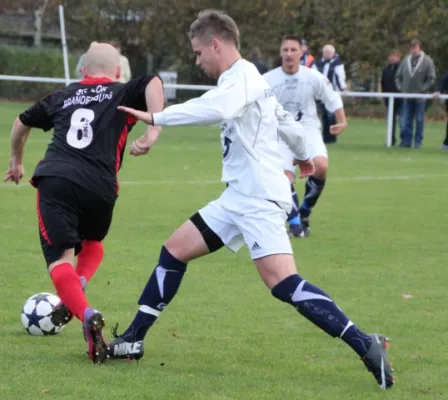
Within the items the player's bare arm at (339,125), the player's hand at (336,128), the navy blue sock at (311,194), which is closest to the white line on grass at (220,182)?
the navy blue sock at (311,194)

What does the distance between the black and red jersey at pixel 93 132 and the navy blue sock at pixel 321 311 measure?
1259 mm

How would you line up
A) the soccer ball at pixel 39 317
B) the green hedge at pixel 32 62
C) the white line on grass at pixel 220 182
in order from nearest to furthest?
the soccer ball at pixel 39 317
the white line on grass at pixel 220 182
the green hedge at pixel 32 62

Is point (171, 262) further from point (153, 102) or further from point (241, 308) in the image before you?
point (241, 308)

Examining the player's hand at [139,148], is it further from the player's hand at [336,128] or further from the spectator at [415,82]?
the spectator at [415,82]

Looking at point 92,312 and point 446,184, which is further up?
point 92,312

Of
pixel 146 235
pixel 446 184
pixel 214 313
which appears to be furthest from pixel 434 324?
pixel 446 184

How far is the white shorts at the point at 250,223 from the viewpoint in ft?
18.8

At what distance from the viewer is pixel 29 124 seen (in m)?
6.50

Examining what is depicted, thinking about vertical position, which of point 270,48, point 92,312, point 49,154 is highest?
point 49,154

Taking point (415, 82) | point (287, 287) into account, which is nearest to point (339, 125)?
point (287, 287)

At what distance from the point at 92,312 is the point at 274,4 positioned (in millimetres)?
36791

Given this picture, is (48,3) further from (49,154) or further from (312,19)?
(49,154)

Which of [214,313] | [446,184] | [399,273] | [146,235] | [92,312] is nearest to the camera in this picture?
[92,312]

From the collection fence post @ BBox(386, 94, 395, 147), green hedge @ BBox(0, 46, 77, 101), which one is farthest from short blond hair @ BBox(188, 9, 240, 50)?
green hedge @ BBox(0, 46, 77, 101)
